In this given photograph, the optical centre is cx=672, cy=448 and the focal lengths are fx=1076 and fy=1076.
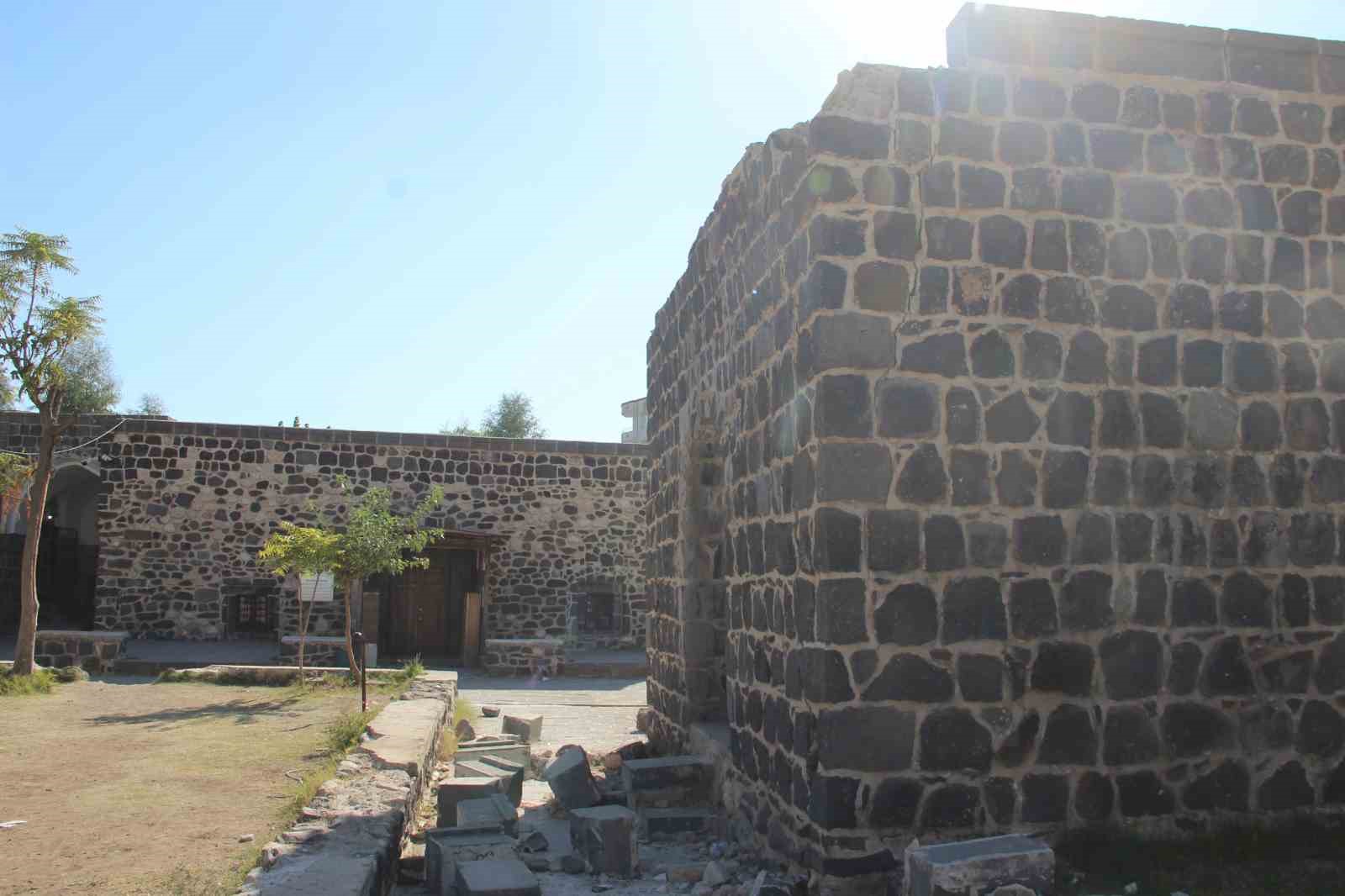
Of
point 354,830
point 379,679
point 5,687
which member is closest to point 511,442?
point 379,679

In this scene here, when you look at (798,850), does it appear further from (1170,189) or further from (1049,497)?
(1170,189)

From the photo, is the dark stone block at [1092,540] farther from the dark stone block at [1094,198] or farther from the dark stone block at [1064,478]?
the dark stone block at [1094,198]

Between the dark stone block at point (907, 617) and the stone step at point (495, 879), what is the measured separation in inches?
75.9

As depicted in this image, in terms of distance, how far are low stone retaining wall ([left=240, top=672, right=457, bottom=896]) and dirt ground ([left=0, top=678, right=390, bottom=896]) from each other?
263 mm

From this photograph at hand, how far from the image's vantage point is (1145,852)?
5082 mm

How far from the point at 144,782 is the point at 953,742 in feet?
16.2

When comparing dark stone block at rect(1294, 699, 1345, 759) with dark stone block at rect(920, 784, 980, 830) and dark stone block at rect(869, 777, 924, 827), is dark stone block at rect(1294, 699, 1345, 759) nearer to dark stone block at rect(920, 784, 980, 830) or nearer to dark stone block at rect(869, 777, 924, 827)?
dark stone block at rect(920, 784, 980, 830)

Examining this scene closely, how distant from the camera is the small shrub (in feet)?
37.8

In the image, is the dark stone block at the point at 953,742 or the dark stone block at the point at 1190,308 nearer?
the dark stone block at the point at 953,742

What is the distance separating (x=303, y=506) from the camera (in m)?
19.3

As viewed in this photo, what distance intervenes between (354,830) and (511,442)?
599 inches

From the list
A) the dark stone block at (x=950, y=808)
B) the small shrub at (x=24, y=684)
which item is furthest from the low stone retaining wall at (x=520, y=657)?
the dark stone block at (x=950, y=808)

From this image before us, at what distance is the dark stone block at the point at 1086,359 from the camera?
5328mm

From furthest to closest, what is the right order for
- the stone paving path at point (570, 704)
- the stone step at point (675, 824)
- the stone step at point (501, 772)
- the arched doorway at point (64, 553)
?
the arched doorway at point (64, 553) → the stone paving path at point (570, 704) → the stone step at point (501, 772) → the stone step at point (675, 824)
